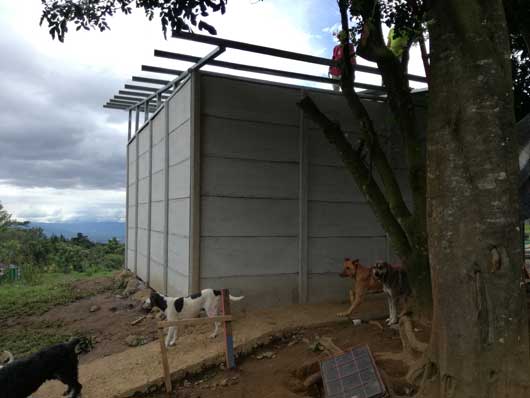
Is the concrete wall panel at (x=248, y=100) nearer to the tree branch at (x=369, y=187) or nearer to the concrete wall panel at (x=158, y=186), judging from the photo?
the tree branch at (x=369, y=187)

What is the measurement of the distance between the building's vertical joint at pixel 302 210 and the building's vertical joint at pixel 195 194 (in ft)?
5.60

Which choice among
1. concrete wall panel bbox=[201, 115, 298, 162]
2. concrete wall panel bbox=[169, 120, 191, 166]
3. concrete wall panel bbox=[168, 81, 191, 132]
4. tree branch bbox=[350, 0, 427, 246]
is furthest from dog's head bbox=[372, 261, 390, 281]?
concrete wall panel bbox=[168, 81, 191, 132]

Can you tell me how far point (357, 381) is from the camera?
347 cm

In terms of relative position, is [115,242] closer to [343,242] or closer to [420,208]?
[343,242]

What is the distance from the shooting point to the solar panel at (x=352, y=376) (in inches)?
130

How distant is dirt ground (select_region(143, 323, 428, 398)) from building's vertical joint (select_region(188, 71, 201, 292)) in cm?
164

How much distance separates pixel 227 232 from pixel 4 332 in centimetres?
476

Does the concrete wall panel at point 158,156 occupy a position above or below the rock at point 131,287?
above

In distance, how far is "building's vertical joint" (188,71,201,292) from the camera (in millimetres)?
6320

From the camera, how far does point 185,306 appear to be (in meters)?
5.49

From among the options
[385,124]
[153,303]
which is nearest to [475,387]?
[153,303]

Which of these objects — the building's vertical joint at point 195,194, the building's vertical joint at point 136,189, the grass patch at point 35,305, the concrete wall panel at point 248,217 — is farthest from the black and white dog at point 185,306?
the building's vertical joint at point 136,189

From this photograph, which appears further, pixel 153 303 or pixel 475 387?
pixel 153 303

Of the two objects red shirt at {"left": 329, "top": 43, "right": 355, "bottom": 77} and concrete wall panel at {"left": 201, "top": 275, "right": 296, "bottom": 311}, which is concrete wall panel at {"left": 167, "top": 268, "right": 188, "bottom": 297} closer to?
concrete wall panel at {"left": 201, "top": 275, "right": 296, "bottom": 311}
